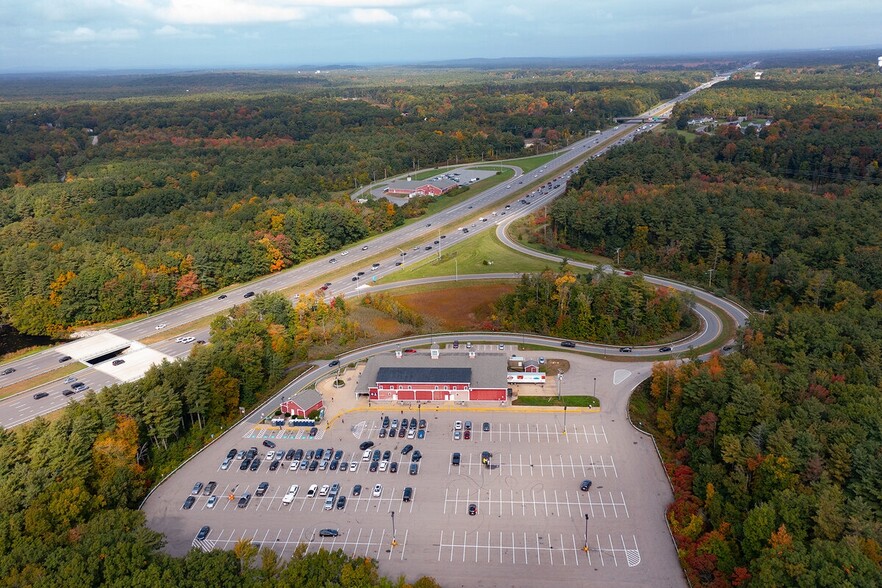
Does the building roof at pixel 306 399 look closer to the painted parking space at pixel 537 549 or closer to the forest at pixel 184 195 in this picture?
the painted parking space at pixel 537 549

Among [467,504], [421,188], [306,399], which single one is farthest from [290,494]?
[421,188]

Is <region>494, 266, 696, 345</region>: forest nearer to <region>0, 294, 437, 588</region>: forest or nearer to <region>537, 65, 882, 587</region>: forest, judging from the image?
<region>537, 65, 882, 587</region>: forest

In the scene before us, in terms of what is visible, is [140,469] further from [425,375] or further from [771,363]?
[771,363]

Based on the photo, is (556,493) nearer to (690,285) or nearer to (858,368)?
(858,368)

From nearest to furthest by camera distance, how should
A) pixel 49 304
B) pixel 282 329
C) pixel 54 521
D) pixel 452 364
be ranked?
pixel 54 521 → pixel 452 364 → pixel 282 329 → pixel 49 304

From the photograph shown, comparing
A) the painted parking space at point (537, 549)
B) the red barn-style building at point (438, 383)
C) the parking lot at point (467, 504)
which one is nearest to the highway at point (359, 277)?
the red barn-style building at point (438, 383)

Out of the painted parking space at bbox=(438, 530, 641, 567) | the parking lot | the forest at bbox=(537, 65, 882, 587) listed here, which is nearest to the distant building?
the forest at bbox=(537, 65, 882, 587)

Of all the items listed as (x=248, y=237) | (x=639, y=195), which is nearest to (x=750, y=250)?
(x=639, y=195)
